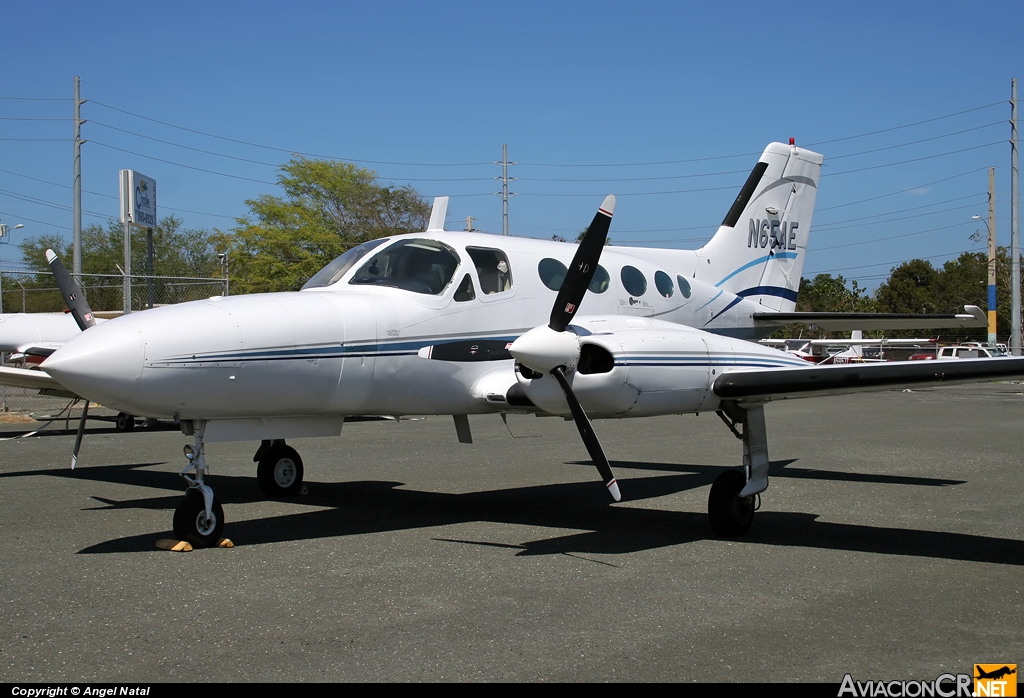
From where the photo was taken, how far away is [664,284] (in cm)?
1058

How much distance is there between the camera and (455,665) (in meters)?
4.51

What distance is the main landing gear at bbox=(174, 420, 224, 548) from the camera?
7.21 metres

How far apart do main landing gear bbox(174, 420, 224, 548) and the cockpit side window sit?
296 cm

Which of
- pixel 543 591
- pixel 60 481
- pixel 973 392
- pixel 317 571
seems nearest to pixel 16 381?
pixel 60 481

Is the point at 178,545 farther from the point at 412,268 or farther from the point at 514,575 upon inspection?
the point at 412,268

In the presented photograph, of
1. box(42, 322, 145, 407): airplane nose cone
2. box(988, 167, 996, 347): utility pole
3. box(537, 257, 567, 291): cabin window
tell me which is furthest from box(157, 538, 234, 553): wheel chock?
box(988, 167, 996, 347): utility pole

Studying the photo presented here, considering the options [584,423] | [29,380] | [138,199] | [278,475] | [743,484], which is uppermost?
[138,199]

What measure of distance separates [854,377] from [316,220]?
48386mm

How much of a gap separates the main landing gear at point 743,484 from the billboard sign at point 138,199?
90.2 ft

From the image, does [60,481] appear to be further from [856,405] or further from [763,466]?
[856,405]

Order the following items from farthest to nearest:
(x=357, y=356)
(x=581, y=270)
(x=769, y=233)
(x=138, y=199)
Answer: (x=138, y=199) < (x=769, y=233) < (x=357, y=356) < (x=581, y=270)

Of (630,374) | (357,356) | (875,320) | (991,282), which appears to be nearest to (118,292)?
(357,356)

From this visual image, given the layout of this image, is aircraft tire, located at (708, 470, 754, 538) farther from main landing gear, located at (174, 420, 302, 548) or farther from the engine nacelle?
main landing gear, located at (174, 420, 302, 548)

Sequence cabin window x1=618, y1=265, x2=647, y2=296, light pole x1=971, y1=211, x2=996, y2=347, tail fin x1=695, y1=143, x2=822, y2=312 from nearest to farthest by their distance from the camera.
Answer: cabin window x1=618, y1=265, x2=647, y2=296 → tail fin x1=695, y1=143, x2=822, y2=312 → light pole x1=971, y1=211, x2=996, y2=347
